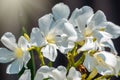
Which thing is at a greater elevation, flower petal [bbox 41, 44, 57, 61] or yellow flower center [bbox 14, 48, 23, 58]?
yellow flower center [bbox 14, 48, 23, 58]

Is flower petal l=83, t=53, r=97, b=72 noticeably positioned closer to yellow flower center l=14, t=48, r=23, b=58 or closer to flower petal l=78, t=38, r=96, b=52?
flower petal l=78, t=38, r=96, b=52

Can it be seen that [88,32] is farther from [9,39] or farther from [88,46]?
[9,39]

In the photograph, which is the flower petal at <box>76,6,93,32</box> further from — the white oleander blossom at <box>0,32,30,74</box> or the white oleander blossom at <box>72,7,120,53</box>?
the white oleander blossom at <box>0,32,30,74</box>

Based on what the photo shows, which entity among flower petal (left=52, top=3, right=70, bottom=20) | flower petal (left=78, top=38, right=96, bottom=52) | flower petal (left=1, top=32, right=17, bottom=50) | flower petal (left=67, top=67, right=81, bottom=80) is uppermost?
flower petal (left=52, top=3, right=70, bottom=20)

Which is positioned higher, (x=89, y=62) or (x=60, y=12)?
(x=60, y=12)

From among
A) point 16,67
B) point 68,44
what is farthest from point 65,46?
point 16,67

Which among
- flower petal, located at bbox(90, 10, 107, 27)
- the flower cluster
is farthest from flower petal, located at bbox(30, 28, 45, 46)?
flower petal, located at bbox(90, 10, 107, 27)

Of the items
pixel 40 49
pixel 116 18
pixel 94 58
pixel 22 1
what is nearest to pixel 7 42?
pixel 40 49
